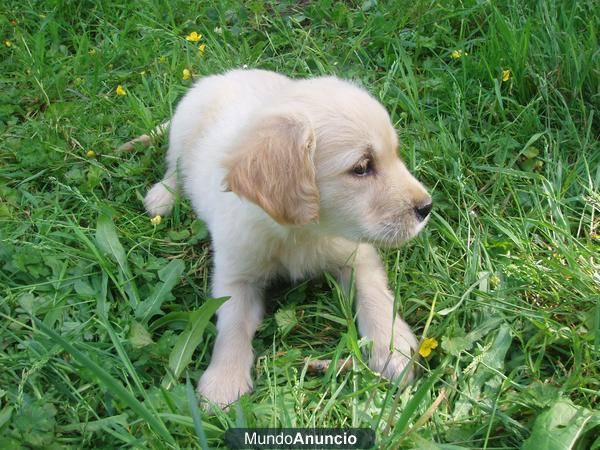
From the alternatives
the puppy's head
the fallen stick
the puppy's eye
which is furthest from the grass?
the puppy's eye

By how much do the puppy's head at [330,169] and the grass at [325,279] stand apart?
35 centimetres

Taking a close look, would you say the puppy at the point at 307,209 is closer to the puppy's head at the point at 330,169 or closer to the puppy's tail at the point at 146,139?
the puppy's head at the point at 330,169

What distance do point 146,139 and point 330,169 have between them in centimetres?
171

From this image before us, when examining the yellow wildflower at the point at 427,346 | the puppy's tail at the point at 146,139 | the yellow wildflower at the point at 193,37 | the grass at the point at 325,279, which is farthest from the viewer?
the yellow wildflower at the point at 193,37

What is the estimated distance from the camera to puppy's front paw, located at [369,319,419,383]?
A: 91.7 inches

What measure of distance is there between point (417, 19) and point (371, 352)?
247 centimetres

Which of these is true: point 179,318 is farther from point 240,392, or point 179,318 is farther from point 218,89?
point 218,89

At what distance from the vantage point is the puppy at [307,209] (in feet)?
7.20

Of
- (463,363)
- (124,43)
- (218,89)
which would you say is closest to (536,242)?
(463,363)

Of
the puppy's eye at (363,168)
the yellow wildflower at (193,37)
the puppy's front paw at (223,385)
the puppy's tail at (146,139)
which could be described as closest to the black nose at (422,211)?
the puppy's eye at (363,168)

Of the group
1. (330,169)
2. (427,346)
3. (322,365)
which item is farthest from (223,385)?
(330,169)

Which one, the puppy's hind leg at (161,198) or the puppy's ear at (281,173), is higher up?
the puppy's ear at (281,173)

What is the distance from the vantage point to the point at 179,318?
2572 mm

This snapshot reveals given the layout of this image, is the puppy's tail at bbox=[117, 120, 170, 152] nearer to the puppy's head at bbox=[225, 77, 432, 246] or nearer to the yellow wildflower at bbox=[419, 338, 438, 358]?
the puppy's head at bbox=[225, 77, 432, 246]
